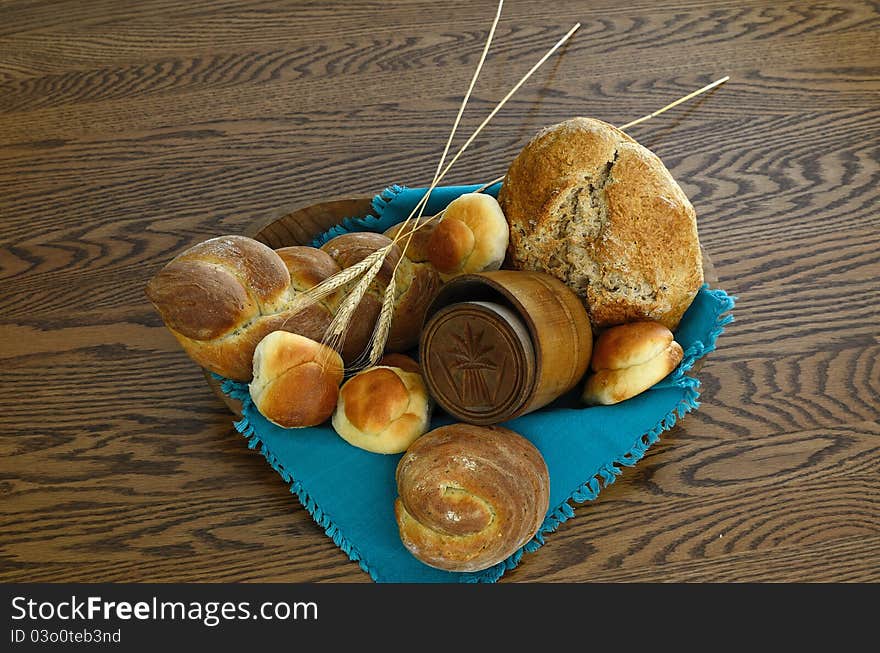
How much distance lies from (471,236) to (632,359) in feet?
0.82

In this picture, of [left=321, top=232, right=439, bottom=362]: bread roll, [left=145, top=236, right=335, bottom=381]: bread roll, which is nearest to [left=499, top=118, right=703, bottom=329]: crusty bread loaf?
[left=321, top=232, right=439, bottom=362]: bread roll

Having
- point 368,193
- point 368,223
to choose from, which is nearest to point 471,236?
point 368,223

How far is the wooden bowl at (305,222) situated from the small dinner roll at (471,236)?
173 millimetres

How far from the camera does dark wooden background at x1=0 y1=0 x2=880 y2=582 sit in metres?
1.04

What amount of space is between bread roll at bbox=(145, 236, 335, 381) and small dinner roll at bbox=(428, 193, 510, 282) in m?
0.15

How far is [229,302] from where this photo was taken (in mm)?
998

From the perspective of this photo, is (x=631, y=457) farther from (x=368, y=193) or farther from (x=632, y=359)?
(x=368, y=193)

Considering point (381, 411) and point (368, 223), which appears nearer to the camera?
point (381, 411)

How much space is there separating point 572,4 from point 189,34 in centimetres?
69

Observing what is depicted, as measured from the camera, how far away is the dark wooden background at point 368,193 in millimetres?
1040

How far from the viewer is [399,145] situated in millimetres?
1387

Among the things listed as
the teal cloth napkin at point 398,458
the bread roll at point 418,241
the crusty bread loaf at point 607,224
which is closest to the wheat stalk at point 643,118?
the bread roll at point 418,241
